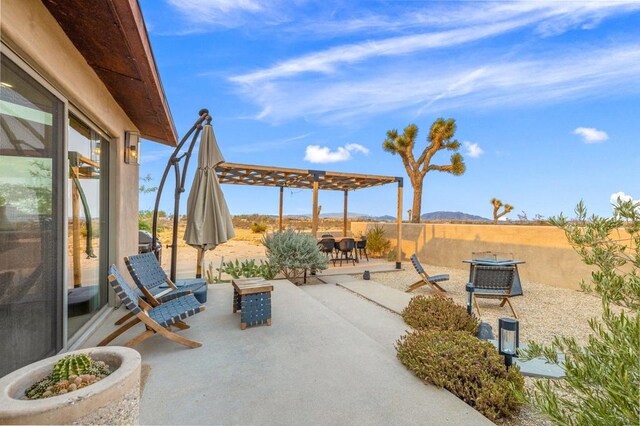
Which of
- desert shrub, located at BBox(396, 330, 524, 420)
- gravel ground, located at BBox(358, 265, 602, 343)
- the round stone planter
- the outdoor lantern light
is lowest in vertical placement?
gravel ground, located at BBox(358, 265, 602, 343)

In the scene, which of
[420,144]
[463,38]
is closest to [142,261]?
[463,38]

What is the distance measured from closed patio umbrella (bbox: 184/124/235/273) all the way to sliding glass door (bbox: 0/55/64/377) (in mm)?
2255

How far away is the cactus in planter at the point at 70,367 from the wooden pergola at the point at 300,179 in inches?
260

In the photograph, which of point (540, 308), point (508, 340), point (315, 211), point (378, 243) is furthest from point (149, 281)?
point (378, 243)

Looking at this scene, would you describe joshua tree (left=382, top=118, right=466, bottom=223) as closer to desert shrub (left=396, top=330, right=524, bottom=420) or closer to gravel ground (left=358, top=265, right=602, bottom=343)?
gravel ground (left=358, top=265, right=602, bottom=343)

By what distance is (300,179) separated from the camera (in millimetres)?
10820

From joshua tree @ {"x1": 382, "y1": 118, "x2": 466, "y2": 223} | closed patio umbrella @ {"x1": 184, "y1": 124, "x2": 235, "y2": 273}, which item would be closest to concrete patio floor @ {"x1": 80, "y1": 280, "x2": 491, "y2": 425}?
closed patio umbrella @ {"x1": 184, "y1": 124, "x2": 235, "y2": 273}

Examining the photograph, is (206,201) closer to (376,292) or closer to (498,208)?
(376,292)

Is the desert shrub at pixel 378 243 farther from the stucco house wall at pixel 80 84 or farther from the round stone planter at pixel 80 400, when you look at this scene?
the round stone planter at pixel 80 400

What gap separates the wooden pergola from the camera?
868cm

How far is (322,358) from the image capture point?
286 centimetres

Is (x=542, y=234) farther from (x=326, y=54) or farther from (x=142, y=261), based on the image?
(x=142, y=261)

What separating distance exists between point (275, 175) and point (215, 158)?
5.14 m

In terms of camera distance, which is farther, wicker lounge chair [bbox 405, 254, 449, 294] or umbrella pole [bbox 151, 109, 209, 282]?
wicker lounge chair [bbox 405, 254, 449, 294]
